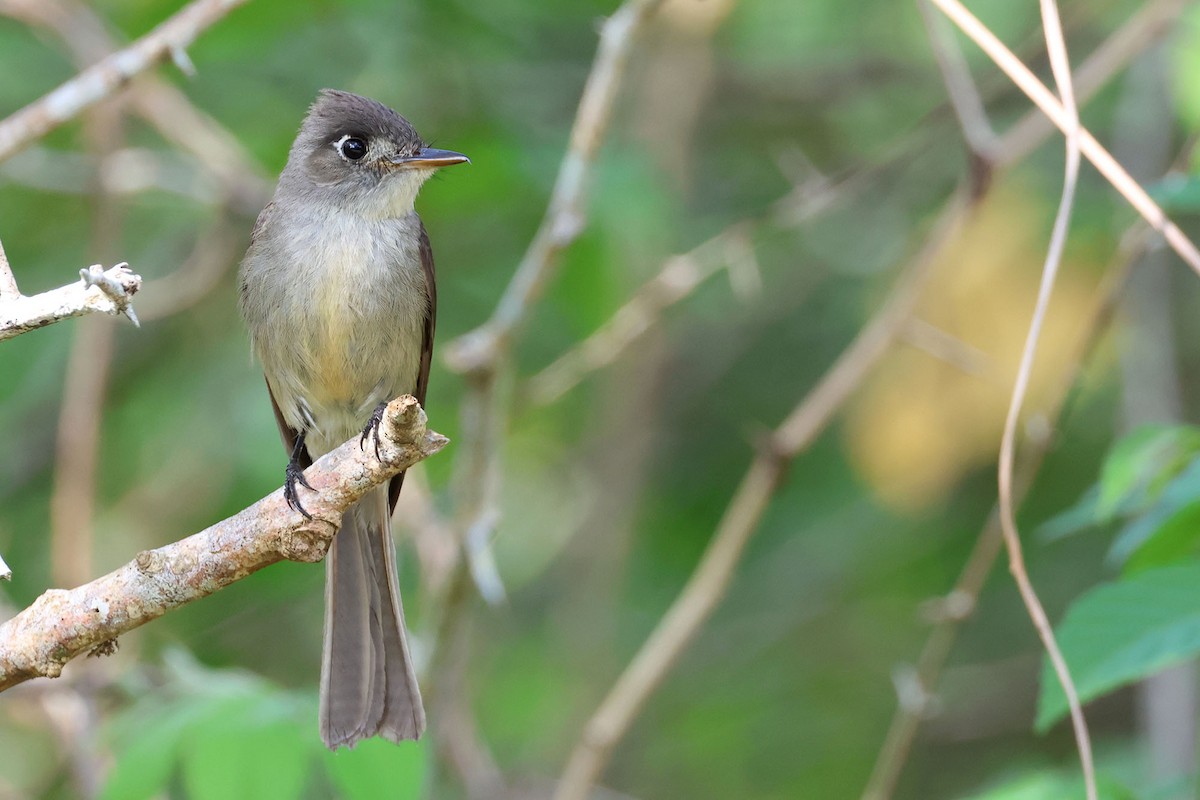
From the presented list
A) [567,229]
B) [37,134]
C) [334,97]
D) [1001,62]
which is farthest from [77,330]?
[1001,62]

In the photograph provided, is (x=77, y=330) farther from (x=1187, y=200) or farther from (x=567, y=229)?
(x=1187, y=200)

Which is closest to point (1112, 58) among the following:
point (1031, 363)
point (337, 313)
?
point (1031, 363)

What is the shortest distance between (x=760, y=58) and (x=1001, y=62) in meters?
3.33

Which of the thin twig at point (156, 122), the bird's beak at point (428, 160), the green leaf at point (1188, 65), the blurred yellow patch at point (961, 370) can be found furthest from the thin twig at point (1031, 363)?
the thin twig at point (156, 122)

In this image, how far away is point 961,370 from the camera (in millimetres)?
5184

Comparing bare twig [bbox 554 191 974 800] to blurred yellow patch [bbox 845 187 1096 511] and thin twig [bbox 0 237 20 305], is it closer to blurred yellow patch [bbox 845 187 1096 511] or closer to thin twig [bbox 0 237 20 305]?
blurred yellow patch [bbox 845 187 1096 511]

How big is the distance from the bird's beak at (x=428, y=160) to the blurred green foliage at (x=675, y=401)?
0.70 m

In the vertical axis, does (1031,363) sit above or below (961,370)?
below

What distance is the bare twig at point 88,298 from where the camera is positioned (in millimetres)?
1908

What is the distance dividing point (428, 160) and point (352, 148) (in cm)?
37

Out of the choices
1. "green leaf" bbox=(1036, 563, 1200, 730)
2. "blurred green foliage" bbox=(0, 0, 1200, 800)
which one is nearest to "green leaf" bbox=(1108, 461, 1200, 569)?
"green leaf" bbox=(1036, 563, 1200, 730)

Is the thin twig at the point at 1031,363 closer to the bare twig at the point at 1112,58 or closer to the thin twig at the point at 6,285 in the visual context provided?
the bare twig at the point at 1112,58

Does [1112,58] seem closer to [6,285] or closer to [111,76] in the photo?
[111,76]

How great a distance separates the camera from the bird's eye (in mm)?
4211
